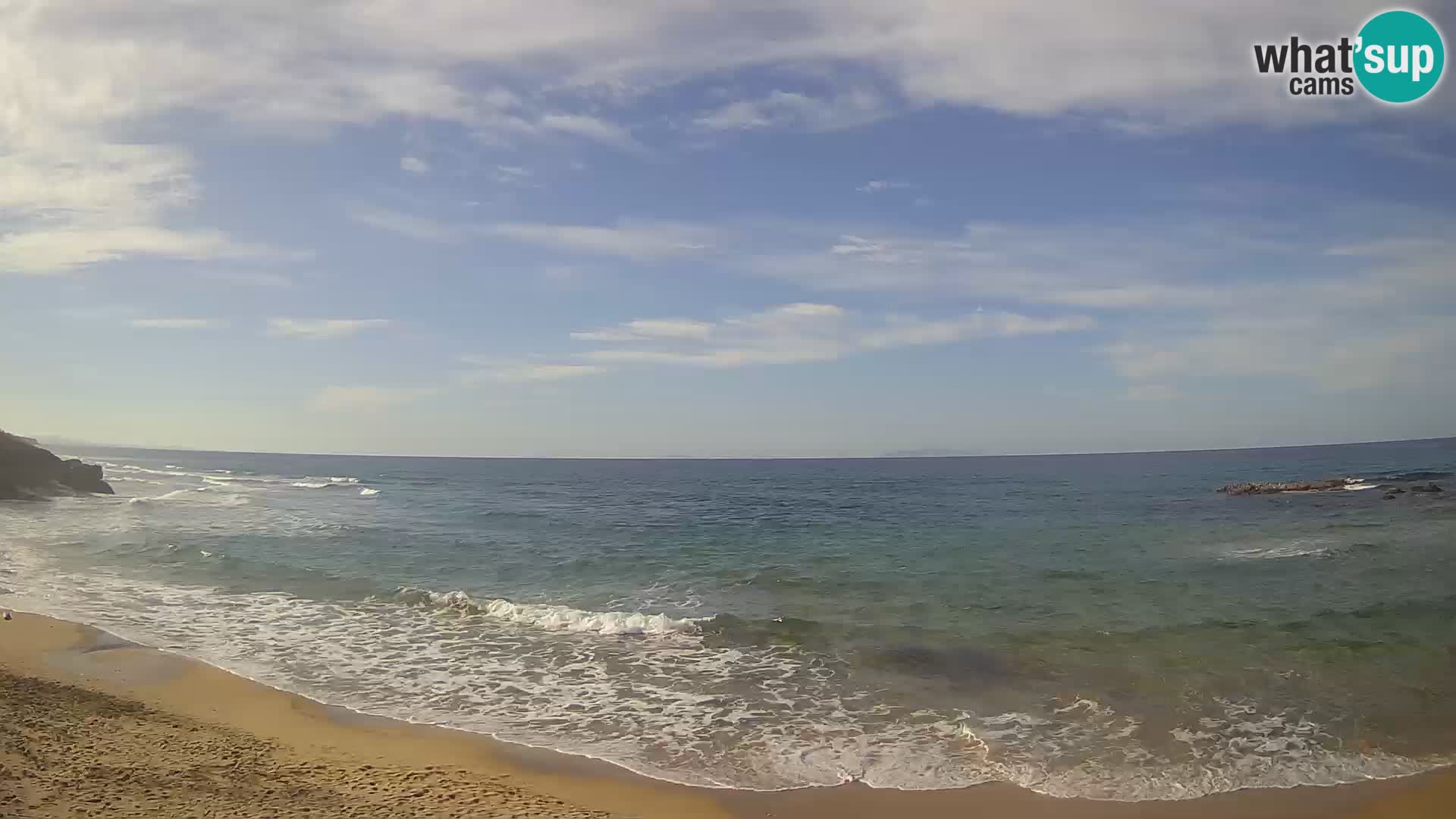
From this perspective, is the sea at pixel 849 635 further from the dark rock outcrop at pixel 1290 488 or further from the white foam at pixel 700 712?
the dark rock outcrop at pixel 1290 488

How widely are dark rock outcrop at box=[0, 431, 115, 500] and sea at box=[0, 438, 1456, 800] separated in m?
9.01

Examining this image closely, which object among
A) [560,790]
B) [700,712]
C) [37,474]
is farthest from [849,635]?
[37,474]

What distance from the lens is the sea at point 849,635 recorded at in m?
9.60

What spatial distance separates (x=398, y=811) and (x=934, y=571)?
17381 millimetres

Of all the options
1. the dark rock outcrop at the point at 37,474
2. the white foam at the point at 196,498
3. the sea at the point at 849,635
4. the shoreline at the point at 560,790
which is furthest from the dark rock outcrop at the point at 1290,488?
the dark rock outcrop at the point at 37,474

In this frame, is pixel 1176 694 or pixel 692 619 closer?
pixel 1176 694

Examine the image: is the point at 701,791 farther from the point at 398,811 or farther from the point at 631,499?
the point at 631,499

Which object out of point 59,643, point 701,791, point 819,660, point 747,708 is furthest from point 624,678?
point 59,643

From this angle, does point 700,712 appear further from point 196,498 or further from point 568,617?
point 196,498

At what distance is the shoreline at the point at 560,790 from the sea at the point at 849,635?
0.96 ft

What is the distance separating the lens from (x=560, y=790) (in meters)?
8.45

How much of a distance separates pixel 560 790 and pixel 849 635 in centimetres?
794

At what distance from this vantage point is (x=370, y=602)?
18156mm

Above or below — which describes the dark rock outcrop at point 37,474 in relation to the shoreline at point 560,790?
above
